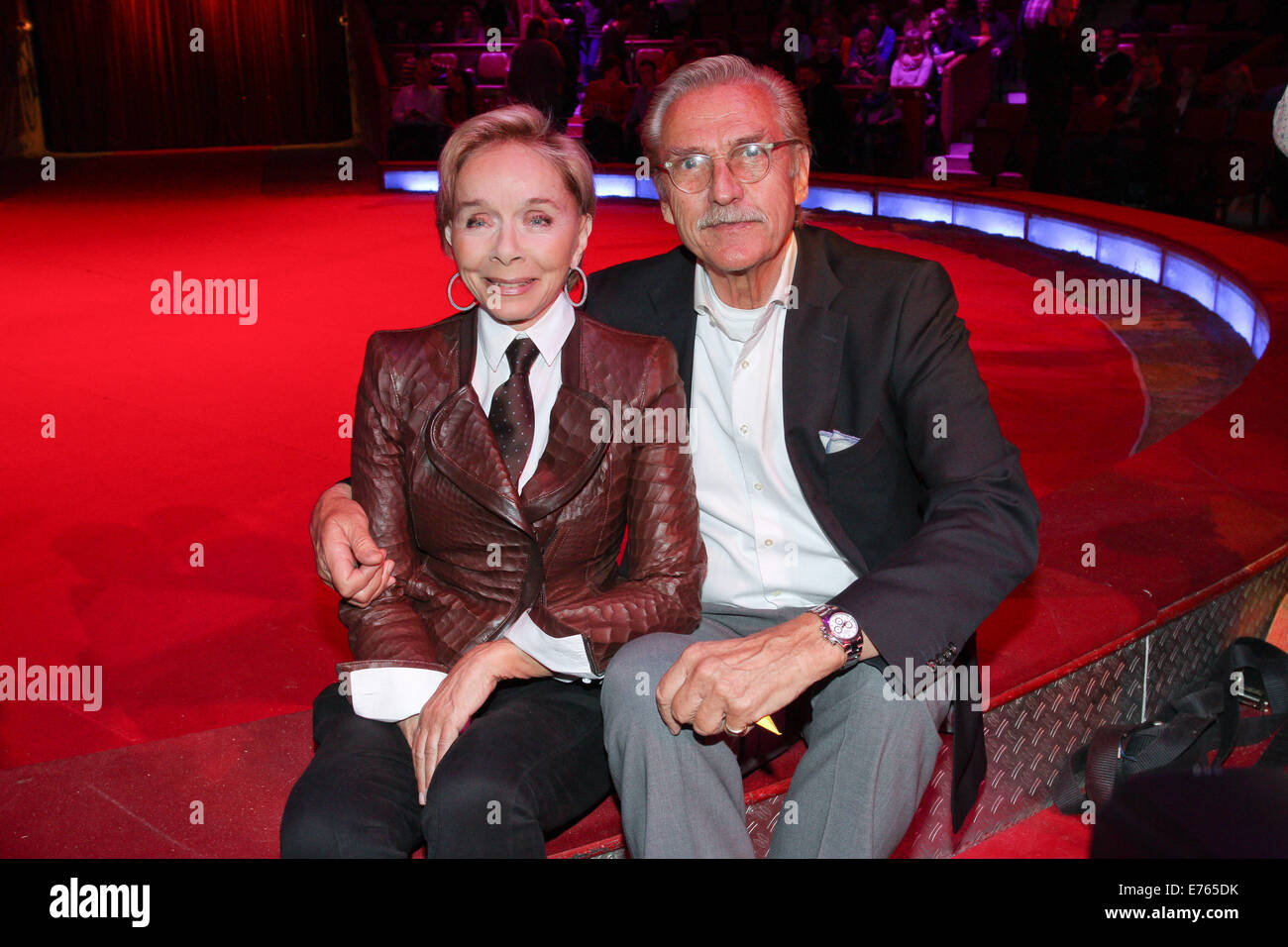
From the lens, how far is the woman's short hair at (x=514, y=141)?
5.54 feet

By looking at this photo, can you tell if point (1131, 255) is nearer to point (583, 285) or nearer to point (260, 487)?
point (260, 487)

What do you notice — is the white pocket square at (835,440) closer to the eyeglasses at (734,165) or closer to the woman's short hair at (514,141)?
the eyeglasses at (734,165)

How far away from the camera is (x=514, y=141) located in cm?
170

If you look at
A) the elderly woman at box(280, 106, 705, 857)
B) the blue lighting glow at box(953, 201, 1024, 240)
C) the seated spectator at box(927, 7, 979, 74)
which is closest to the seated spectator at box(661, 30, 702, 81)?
the seated spectator at box(927, 7, 979, 74)

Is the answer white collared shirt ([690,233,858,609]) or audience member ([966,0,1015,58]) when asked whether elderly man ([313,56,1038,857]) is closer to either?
white collared shirt ([690,233,858,609])

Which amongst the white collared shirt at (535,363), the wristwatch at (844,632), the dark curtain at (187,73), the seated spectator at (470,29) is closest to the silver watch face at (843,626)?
the wristwatch at (844,632)

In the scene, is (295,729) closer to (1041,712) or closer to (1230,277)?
(1041,712)

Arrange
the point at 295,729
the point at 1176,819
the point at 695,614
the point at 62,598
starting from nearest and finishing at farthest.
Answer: the point at 1176,819, the point at 695,614, the point at 295,729, the point at 62,598

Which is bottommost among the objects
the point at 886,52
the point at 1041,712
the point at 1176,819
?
the point at 1041,712

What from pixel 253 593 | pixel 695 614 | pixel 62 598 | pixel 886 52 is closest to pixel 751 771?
pixel 695 614

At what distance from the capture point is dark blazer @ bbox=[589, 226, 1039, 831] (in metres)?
1.57

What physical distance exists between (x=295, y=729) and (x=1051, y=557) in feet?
4.95

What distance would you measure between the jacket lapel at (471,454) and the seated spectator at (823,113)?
9.25 meters

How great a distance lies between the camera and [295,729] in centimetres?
189
